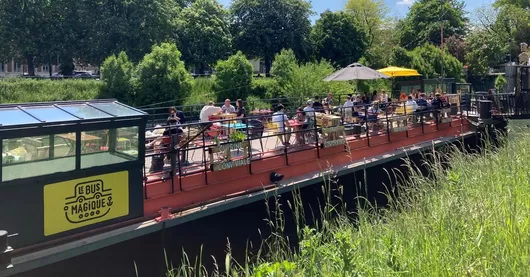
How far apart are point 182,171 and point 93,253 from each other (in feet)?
8.33

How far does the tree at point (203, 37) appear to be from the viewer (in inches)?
1841

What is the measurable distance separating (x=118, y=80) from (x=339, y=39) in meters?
29.4

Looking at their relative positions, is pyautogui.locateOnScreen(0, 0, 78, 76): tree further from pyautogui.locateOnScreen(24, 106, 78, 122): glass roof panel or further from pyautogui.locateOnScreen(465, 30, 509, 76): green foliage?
pyautogui.locateOnScreen(465, 30, 509, 76): green foliage

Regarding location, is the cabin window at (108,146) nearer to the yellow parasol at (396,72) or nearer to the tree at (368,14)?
the yellow parasol at (396,72)

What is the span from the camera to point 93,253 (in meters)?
6.52

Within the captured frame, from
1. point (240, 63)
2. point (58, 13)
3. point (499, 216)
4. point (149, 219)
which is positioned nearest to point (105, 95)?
point (240, 63)

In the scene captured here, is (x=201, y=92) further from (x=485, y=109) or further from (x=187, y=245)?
(x=187, y=245)

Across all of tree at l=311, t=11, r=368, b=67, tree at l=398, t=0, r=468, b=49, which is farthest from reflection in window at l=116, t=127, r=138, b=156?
Result: tree at l=398, t=0, r=468, b=49

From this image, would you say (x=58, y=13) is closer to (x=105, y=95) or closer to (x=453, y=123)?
(x=105, y=95)

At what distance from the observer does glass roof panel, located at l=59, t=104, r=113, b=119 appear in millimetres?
6873

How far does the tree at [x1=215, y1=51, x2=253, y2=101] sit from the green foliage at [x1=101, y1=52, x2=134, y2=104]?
5311mm

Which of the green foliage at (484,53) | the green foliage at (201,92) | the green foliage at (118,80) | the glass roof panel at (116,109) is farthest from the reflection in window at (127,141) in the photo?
the green foliage at (484,53)

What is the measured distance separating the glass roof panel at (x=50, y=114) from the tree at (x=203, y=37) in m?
40.2

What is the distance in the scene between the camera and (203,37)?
46.8m
